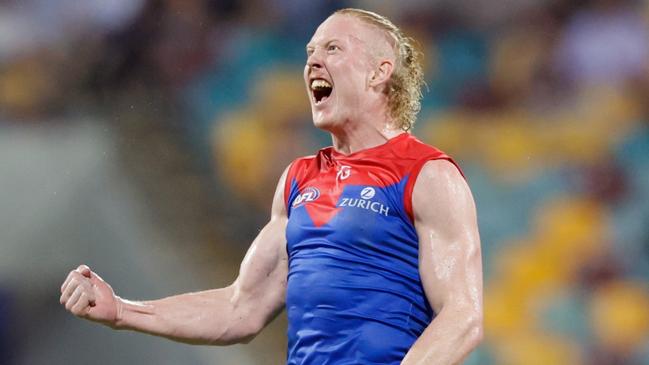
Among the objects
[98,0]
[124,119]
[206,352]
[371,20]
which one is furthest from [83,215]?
[371,20]

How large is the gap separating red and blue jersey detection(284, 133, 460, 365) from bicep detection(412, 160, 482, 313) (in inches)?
1.5

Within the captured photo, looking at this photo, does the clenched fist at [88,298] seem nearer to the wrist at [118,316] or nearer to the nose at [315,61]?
the wrist at [118,316]

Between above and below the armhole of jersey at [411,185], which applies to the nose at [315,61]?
above

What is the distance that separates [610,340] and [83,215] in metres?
2.50

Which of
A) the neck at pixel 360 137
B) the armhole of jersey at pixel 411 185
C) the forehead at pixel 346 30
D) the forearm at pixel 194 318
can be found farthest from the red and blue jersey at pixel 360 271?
the forehead at pixel 346 30

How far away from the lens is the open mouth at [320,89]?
7.98 feet

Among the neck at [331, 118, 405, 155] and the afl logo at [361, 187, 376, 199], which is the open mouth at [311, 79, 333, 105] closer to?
the neck at [331, 118, 405, 155]

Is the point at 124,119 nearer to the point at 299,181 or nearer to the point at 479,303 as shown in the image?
the point at 299,181

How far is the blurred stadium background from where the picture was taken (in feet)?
13.8

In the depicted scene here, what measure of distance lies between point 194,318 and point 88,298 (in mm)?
338

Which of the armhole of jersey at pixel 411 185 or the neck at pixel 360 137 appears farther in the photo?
the neck at pixel 360 137

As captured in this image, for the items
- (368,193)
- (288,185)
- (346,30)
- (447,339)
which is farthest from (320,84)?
(447,339)

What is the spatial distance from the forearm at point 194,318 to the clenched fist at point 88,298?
0.05 metres

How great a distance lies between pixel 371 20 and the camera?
2.50m
